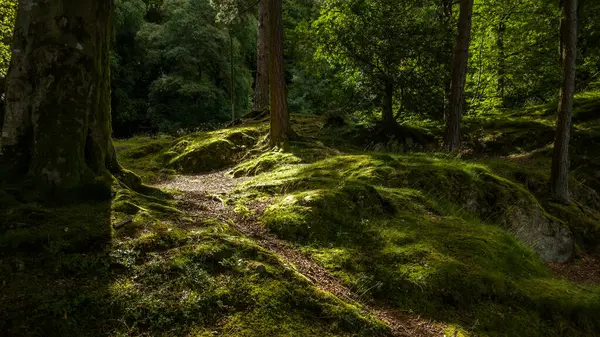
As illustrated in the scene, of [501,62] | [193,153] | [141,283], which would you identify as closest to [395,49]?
[193,153]

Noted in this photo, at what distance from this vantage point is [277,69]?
9.98 meters

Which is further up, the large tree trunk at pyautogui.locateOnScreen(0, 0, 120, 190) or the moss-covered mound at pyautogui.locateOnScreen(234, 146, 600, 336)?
the large tree trunk at pyautogui.locateOnScreen(0, 0, 120, 190)

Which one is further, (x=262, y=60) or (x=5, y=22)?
(x=262, y=60)

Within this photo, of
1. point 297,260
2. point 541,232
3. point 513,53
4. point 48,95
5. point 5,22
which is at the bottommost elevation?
point 541,232

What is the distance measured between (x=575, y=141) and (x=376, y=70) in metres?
6.49

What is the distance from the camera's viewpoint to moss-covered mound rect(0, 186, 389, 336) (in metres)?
2.68

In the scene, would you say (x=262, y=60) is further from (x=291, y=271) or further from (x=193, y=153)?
(x=291, y=271)

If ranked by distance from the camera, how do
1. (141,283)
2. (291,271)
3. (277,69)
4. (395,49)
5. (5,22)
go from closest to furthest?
(141,283)
(291,271)
(277,69)
(395,49)
(5,22)

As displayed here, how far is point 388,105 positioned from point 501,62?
7.27 metres

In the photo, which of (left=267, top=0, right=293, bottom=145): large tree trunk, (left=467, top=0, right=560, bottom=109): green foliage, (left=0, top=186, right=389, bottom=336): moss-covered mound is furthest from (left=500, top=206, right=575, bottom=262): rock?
(left=467, top=0, right=560, bottom=109): green foliage

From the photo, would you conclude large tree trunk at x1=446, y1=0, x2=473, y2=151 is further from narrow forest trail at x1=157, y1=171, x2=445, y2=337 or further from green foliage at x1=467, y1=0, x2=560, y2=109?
narrow forest trail at x1=157, y1=171, x2=445, y2=337

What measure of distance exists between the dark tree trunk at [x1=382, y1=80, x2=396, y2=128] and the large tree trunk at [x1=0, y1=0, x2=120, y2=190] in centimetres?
875

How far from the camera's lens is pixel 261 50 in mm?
14656

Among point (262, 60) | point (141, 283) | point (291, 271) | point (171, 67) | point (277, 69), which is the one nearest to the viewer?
point (141, 283)
